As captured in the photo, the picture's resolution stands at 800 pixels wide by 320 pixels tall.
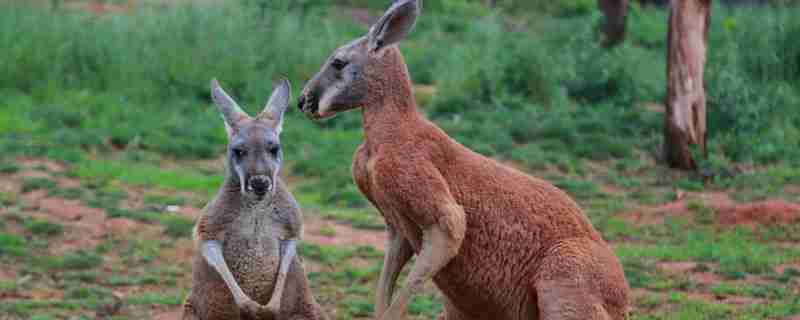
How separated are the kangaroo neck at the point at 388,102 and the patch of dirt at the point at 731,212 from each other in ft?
15.5

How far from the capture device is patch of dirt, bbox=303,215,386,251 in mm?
8531

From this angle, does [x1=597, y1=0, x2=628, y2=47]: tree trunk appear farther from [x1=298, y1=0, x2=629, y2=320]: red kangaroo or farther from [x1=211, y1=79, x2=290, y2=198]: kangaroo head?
[x1=298, y1=0, x2=629, y2=320]: red kangaroo

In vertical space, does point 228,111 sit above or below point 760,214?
above

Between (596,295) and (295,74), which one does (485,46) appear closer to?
(295,74)

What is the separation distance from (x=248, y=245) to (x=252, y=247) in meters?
0.02

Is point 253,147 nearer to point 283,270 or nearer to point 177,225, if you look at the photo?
point 283,270

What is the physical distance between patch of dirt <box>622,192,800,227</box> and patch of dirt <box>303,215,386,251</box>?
200 cm

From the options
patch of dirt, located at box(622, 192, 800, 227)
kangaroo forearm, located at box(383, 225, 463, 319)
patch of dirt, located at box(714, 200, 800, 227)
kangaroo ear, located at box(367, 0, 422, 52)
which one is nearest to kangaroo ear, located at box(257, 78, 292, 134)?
kangaroo ear, located at box(367, 0, 422, 52)

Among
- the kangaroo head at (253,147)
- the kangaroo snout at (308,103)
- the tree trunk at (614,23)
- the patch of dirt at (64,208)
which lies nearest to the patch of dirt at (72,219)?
the patch of dirt at (64,208)

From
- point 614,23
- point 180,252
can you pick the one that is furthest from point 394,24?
point 614,23

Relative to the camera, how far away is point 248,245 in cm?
508

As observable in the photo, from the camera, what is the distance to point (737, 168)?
424 inches

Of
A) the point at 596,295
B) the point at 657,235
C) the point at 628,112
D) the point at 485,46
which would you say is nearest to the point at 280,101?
the point at 596,295

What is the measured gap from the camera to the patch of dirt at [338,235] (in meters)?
8.53
